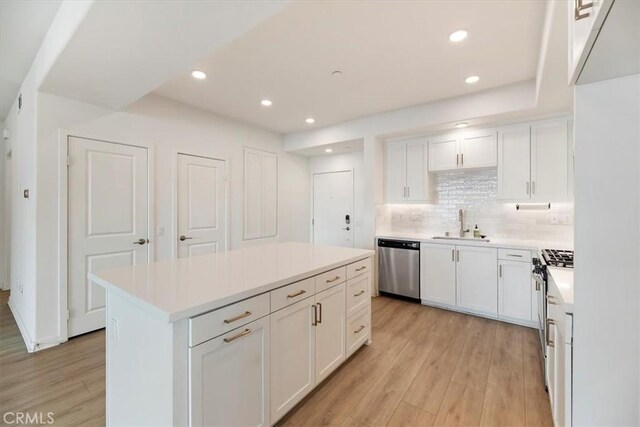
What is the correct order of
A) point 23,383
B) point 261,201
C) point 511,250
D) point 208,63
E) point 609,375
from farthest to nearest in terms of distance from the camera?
point 261,201
point 511,250
point 208,63
point 23,383
point 609,375

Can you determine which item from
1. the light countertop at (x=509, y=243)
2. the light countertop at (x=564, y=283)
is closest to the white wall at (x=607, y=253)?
the light countertop at (x=564, y=283)

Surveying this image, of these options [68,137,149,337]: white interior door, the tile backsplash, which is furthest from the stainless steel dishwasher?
[68,137,149,337]: white interior door

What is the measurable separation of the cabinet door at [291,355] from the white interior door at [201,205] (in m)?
2.49

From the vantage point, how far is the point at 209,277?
1611 mm

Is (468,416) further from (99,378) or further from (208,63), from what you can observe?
(208,63)

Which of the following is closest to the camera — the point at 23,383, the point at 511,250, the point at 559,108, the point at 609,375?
the point at 609,375

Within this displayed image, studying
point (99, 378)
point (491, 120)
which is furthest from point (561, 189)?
point (99, 378)

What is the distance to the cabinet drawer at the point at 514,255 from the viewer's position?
120 inches

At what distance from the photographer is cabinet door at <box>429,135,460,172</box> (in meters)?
3.71

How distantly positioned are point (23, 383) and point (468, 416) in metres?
3.11

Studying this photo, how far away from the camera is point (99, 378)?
2.12 meters

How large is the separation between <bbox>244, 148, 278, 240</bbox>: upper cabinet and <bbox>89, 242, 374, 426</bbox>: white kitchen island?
2425mm

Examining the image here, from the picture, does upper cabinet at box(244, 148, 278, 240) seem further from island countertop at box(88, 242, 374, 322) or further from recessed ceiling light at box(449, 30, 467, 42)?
recessed ceiling light at box(449, 30, 467, 42)

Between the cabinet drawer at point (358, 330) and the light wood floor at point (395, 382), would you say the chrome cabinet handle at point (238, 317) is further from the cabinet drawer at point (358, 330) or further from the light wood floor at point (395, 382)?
the cabinet drawer at point (358, 330)
